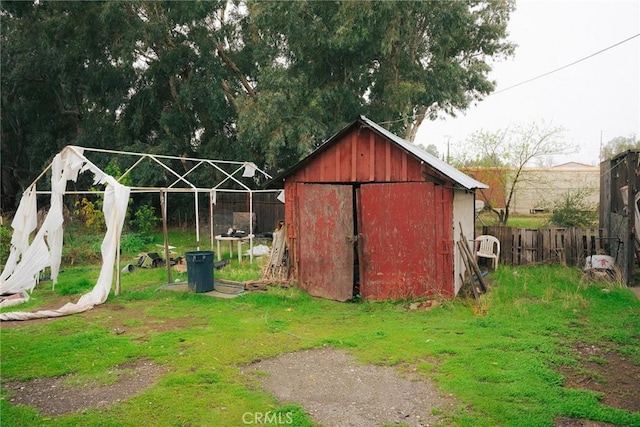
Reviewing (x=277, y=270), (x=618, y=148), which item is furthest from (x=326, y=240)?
(x=618, y=148)

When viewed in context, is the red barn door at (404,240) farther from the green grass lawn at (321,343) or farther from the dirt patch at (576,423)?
the dirt patch at (576,423)

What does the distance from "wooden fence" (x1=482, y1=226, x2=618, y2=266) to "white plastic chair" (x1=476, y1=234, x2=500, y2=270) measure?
0.71 feet

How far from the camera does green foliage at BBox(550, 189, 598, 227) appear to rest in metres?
15.7

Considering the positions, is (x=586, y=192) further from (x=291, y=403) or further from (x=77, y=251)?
(x=77, y=251)

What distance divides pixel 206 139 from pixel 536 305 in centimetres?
1859

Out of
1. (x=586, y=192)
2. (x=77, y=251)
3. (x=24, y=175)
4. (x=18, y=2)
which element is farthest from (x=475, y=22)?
(x=24, y=175)

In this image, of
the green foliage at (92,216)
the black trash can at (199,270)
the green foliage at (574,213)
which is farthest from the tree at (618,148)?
the green foliage at (92,216)

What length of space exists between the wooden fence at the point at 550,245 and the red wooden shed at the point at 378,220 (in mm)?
3557

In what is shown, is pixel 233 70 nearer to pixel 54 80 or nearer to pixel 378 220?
pixel 54 80

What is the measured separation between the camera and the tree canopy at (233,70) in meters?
17.7

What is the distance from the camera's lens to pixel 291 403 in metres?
4.99

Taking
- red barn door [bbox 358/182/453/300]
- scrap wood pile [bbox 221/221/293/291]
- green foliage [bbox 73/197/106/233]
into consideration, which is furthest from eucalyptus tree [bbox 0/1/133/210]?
red barn door [bbox 358/182/453/300]

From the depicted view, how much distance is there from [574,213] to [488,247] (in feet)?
15.1

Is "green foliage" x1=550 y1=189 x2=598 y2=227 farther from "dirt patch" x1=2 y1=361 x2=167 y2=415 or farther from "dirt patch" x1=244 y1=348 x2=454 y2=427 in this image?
"dirt patch" x1=2 y1=361 x2=167 y2=415
